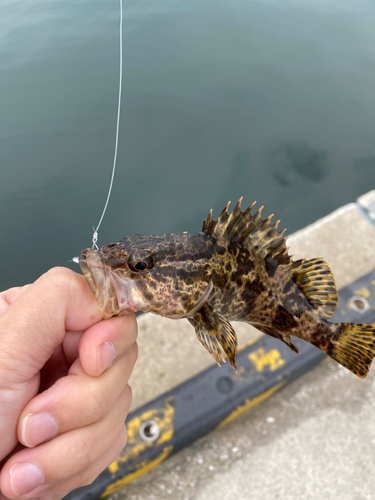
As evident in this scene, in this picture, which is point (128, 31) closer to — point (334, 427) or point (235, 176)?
point (235, 176)

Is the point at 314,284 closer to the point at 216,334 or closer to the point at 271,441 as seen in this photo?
the point at 216,334

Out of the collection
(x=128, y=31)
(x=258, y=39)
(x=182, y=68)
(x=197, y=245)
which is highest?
(x=128, y=31)

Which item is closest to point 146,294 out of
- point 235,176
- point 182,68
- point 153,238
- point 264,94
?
point 153,238

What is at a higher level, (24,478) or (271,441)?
(24,478)

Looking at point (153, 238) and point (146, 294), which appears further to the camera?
point (153, 238)

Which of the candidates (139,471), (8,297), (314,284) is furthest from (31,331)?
(139,471)

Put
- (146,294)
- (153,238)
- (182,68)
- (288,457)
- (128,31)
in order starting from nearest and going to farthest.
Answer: (146,294), (153,238), (288,457), (182,68), (128,31)
